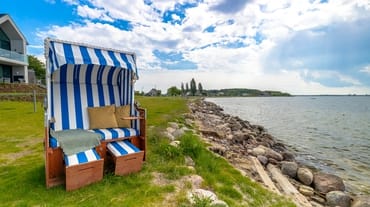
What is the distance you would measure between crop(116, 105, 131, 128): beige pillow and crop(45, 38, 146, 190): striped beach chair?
7cm

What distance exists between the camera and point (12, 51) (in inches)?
841

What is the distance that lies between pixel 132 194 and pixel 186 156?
1984 mm

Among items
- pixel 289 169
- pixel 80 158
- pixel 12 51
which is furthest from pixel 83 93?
pixel 12 51

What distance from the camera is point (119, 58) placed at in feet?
14.1

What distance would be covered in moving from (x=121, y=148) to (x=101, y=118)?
1052 millimetres

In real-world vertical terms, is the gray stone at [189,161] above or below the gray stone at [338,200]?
above

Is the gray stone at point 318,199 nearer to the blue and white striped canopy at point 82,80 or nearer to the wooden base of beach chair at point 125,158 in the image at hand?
the wooden base of beach chair at point 125,158

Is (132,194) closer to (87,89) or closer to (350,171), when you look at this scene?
(87,89)

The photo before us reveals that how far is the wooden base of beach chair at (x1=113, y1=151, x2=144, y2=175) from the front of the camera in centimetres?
389

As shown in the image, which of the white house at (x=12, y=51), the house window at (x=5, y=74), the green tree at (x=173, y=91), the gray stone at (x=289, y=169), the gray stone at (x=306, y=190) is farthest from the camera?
the green tree at (x=173, y=91)

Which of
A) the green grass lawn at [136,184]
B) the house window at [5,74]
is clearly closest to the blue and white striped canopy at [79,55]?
the green grass lawn at [136,184]

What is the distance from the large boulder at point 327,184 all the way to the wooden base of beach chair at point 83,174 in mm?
5689

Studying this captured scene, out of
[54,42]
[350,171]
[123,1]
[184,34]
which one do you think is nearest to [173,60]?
[184,34]

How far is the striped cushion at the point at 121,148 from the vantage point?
3.98 meters
